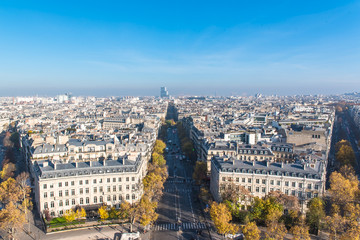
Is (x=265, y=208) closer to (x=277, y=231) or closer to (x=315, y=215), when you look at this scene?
(x=315, y=215)

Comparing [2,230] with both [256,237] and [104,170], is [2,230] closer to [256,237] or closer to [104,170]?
[104,170]

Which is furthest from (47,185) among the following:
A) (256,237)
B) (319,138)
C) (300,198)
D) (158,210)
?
(319,138)

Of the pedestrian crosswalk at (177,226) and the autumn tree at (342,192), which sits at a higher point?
the autumn tree at (342,192)


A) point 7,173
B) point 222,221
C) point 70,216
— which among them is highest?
point 7,173

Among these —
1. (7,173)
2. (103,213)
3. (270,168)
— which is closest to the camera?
(103,213)

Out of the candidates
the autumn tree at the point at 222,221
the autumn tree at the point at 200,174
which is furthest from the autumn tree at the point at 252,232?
the autumn tree at the point at 200,174

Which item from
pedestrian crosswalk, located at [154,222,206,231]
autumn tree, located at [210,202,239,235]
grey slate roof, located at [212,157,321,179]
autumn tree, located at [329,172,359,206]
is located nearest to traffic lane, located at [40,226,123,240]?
pedestrian crosswalk, located at [154,222,206,231]

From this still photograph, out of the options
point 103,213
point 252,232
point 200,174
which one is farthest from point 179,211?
point 252,232

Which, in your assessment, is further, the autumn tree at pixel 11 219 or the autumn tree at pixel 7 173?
the autumn tree at pixel 7 173

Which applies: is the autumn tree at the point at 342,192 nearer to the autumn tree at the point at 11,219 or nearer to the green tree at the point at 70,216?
the green tree at the point at 70,216
